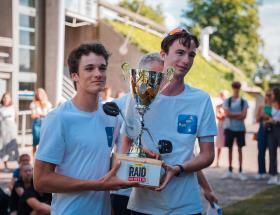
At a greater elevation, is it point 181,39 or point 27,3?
point 27,3

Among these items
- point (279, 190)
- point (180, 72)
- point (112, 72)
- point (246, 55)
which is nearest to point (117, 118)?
point (180, 72)

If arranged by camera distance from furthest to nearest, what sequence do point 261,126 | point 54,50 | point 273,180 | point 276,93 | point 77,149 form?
point 54,50, point 261,126, point 276,93, point 273,180, point 77,149

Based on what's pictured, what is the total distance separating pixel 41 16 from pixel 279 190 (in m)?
7.10

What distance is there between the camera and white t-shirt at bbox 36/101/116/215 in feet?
7.80

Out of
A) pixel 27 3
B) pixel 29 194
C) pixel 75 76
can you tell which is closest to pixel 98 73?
pixel 75 76

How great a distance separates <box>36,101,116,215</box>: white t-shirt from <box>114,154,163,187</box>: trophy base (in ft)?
0.65

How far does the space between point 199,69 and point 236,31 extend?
23241mm

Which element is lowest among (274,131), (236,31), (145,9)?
(274,131)

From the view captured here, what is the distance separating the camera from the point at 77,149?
7.93ft

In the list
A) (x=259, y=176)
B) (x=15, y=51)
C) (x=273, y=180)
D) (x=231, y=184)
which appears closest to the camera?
(x=231, y=184)

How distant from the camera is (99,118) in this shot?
2.51 m

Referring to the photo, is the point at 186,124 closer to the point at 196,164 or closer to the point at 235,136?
the point at 196,164

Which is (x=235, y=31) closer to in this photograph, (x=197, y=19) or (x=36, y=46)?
(x=197, y=19)

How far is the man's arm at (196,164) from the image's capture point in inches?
93.4
